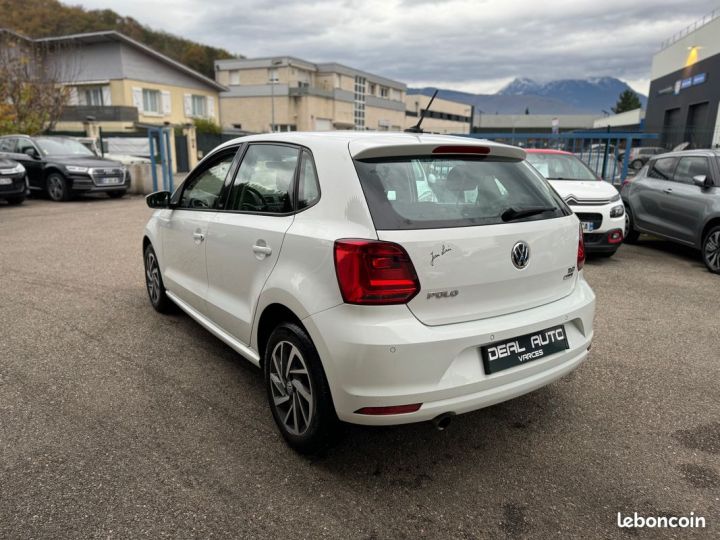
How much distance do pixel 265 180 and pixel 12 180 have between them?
42.6 feet

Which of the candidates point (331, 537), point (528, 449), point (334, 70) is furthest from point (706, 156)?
point (334, 70)

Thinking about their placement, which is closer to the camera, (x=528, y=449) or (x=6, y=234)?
(x=528, y=449)

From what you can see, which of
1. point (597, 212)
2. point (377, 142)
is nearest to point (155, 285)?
point (377, 142)

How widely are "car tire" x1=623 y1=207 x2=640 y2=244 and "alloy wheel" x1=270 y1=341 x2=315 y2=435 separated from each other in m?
8.28

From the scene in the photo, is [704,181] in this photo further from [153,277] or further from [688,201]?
[153,277]

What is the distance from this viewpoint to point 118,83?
119ft

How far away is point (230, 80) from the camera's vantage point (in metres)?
56.9

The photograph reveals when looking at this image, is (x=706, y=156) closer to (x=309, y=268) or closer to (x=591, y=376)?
(x=591, y=376)

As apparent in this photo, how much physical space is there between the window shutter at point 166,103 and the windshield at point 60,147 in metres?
25.8

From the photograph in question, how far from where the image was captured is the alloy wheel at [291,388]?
280 centimetres

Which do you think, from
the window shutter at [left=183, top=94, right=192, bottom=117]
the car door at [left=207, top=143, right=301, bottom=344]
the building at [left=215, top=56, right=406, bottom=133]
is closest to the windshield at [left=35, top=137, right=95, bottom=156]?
the car door at [left=207, top=143, right=301, bottom=344]

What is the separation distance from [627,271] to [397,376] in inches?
245

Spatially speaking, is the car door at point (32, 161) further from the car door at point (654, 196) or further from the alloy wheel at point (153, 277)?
the car door at point (654, 196)

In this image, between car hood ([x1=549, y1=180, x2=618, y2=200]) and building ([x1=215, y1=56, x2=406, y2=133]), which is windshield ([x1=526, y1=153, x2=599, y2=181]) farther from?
building ([x1=215, y1=56, x2=406, y2=133])
